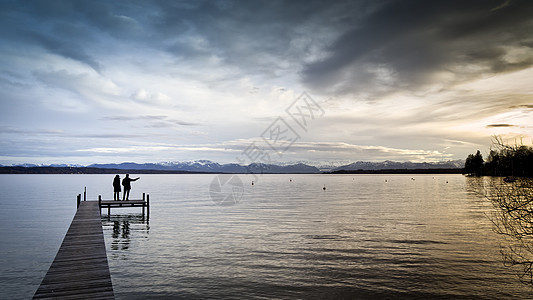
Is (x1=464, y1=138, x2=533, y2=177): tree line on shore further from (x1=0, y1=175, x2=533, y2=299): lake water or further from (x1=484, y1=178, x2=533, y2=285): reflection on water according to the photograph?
(x1=0, y1=175, x2=533, y2=299): lake water

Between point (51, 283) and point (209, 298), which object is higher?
point (51, 283)

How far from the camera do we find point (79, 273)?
43.1ft

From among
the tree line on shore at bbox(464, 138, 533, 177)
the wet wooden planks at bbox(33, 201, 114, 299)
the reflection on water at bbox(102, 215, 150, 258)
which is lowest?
the reflection on water at bbox(102, 215, 150, 258)

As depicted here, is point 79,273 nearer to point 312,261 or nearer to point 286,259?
point 286,259

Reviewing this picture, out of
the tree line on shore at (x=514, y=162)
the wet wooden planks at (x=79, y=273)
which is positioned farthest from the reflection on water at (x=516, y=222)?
the wet wooden planks at (x=79, y=273)

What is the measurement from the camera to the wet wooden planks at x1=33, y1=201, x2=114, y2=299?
11258mm

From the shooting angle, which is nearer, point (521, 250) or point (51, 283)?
point (51, 283)

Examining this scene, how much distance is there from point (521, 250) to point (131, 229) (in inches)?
1194

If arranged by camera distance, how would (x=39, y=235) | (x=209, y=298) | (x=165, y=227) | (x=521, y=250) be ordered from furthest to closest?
(x=165, y=227) → (x=39, y=235) → (x=521, y=250) → (x=209, y=298)

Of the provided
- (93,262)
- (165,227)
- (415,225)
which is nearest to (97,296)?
(93,262)

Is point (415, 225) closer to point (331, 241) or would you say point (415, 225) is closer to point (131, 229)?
point (331, 241)

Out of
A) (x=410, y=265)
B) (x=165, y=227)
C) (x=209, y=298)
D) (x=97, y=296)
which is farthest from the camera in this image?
(x=165, y=227)

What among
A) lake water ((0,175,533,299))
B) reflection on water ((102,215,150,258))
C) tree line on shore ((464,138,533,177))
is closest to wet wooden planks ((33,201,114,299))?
lake water ((0,175,533,299))

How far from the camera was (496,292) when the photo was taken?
15219 millimetres
